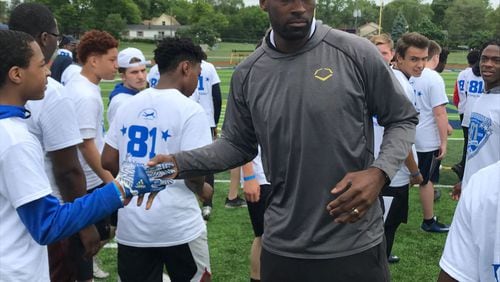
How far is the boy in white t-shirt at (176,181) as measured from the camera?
10.6ft

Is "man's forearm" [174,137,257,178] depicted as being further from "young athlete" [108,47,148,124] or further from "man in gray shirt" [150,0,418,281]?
"young athlete" [108,47,148,124]

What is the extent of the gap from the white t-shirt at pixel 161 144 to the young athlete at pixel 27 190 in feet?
2.81

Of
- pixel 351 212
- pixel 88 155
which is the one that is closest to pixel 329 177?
pixel 351 212

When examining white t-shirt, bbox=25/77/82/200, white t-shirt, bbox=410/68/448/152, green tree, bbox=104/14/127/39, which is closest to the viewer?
white t-shirt, bbox=25/77/82/200

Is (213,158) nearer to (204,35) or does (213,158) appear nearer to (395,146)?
(395,146)

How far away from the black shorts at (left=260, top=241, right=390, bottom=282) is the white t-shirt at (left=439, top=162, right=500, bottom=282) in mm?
817

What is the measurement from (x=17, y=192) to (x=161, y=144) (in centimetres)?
117

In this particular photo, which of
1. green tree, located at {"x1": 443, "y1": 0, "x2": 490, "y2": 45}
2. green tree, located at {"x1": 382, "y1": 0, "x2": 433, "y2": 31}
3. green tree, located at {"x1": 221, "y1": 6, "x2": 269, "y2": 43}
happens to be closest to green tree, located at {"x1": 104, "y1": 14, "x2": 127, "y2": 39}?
green tree, located at {"x1": 221, "y1": 6, "x2": 269, "y2": 43}

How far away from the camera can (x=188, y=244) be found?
3342mm

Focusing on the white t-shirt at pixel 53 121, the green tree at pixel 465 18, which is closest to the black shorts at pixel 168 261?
the white t-shirt at pixel 53 121

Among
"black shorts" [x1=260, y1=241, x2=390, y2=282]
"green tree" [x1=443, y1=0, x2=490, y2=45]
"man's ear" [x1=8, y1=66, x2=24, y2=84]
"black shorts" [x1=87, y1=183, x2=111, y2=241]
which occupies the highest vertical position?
"green tree" [x1=443, y1=0, x2=490, y2=45]

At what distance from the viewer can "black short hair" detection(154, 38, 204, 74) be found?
3.48 meters

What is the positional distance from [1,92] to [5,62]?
0.12m

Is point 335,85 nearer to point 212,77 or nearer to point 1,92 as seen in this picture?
point 1,92
